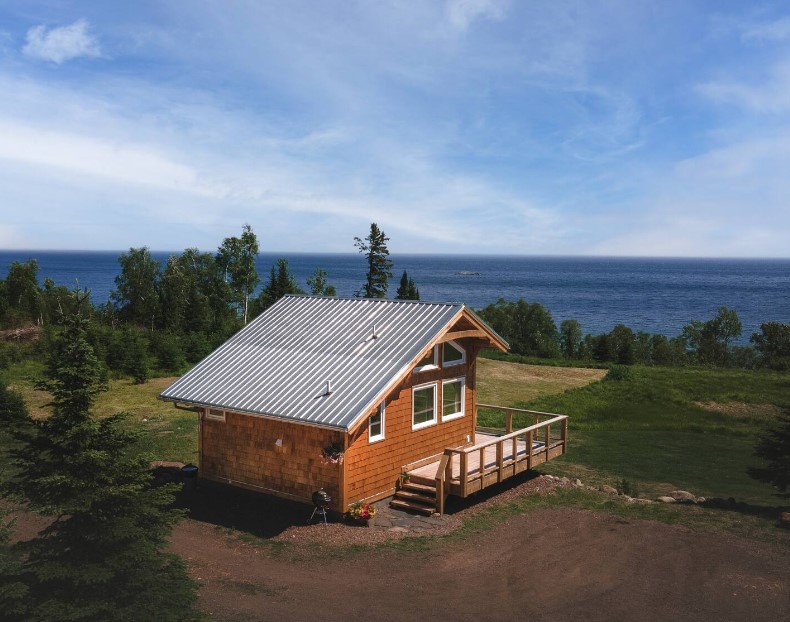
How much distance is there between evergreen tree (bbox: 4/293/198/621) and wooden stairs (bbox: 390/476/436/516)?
24.3 feet

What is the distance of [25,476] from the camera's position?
812 cm

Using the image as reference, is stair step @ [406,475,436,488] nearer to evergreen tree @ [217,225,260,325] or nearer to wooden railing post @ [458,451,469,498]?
wooden railing post @ [458,451,469,498]

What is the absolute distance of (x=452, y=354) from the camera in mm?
17922

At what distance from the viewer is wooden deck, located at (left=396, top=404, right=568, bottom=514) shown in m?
14.9

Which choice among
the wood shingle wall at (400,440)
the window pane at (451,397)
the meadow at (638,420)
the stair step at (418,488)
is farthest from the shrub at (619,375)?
the stair step at (418,488)

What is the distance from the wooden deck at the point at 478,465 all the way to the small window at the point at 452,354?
246 cm

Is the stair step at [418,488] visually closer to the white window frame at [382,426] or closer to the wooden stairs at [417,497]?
the wooden stairs at [417,497]

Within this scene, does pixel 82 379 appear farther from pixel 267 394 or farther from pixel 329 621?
pixel 267 394

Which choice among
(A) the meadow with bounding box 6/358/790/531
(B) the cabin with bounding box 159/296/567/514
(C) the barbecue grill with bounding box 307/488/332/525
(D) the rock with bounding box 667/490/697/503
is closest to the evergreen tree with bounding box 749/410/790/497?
(A) the meadow with bounding box 6/358/790/531

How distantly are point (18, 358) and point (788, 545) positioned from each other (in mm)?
37042

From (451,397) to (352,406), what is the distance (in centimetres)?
511

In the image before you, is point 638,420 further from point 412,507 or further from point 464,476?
point 412,507

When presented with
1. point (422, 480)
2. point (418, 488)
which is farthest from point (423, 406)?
point (418, 488)

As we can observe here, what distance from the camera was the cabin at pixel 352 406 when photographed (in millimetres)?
14359
